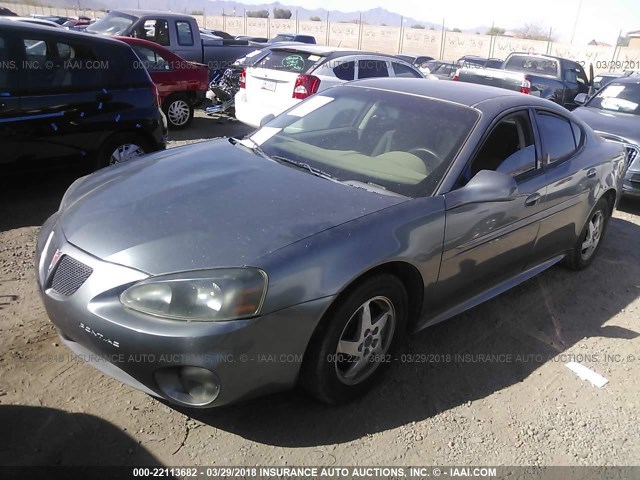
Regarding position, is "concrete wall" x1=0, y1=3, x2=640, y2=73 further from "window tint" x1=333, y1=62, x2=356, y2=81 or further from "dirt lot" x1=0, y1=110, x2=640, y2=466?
"dirt lot" x1=0, y1=110, x2=640, y2=466

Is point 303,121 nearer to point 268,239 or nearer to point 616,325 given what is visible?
point 268,239

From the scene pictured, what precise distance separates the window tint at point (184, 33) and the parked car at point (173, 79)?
6.76 feet

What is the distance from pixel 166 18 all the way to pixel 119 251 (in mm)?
10045

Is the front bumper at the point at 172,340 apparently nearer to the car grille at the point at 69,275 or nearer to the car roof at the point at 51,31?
the car grille at the point at 69,275

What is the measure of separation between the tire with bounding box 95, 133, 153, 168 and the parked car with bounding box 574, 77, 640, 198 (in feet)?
18.4

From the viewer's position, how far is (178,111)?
9703 millimetres

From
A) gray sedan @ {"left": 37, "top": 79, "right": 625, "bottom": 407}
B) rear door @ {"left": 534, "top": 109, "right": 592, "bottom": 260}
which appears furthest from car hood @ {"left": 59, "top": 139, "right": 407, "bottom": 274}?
rear door @ {"left": 534, "top": 109, "right": 592, "bottom": 260}

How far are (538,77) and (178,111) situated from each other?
28.9 ft

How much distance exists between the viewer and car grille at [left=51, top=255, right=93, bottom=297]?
244 centimetres

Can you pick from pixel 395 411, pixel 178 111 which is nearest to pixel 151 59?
pixel 178 111

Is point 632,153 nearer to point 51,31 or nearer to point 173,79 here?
point 51,31

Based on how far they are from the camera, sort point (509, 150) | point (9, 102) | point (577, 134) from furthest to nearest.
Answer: point (9, 102) → point (577, 134) → point (509, 150)

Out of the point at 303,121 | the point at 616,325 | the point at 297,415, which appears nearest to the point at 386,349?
the point at 297,415

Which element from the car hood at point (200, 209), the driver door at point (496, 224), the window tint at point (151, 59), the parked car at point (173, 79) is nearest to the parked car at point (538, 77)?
the parked car at point (173, 79)
